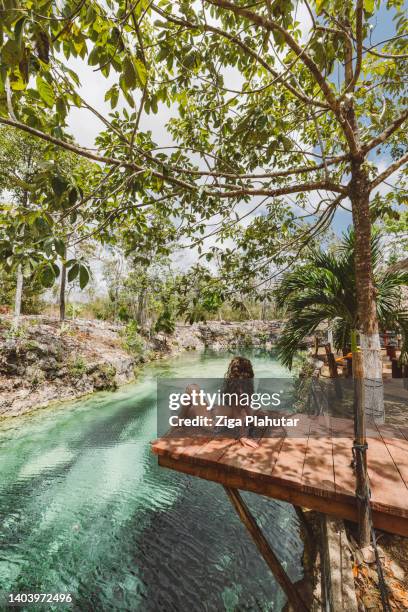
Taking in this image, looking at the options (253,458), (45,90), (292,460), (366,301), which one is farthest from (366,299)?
(45,90)

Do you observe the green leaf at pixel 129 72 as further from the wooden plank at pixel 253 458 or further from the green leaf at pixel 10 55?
the wooden plank at pixel 253 458

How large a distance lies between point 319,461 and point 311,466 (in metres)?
0.14

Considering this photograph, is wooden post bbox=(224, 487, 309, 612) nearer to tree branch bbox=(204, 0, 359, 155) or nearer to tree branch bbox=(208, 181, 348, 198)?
tree branch bbox=(208, 181, 348, 198)

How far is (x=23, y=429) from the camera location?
29.0 ft

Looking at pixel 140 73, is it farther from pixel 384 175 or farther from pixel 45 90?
pixel 384 175

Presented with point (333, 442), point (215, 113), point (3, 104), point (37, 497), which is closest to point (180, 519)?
point (37, 497)

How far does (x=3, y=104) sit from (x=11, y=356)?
38.8 feet

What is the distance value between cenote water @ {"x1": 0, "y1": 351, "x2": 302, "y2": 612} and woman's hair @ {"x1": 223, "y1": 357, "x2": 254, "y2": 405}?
2.74m

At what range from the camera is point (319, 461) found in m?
2.80

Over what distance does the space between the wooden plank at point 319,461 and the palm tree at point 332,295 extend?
5.27 feet

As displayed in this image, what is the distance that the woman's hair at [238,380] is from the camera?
12.4 ft

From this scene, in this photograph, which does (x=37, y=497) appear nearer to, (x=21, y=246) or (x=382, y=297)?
(x=21, y=246)

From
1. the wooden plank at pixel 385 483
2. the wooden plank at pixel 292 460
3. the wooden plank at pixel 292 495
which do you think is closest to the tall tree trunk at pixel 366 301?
the wooden plank at pixel 385 483

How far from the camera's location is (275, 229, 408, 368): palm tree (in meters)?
4.78
